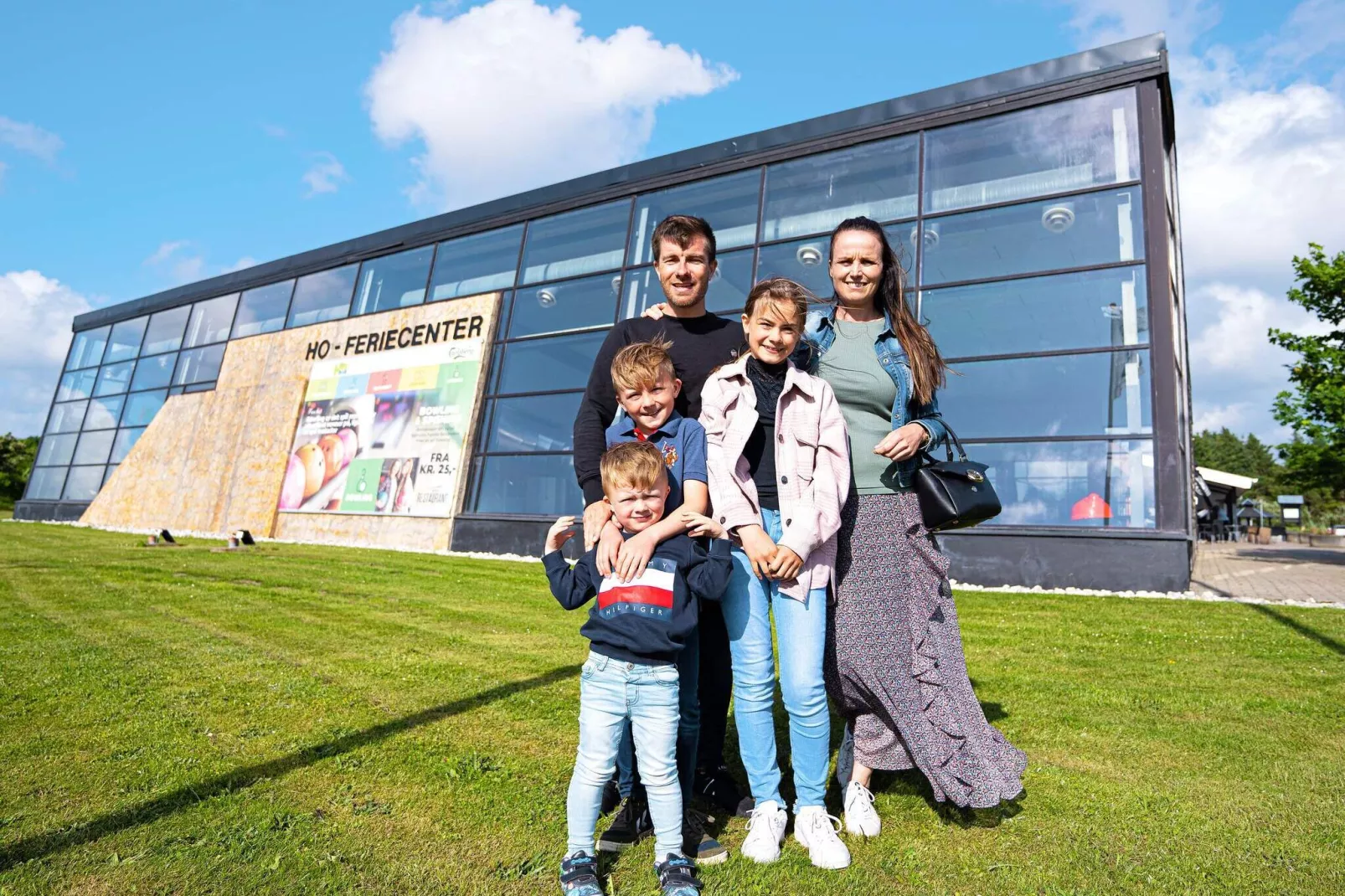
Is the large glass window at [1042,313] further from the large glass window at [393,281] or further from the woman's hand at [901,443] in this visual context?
the large glass window at [393,281]

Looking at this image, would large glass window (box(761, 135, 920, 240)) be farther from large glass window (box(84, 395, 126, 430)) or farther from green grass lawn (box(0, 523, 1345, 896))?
large glass window (box(84, 395, 126, 430))

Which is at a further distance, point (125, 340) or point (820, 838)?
point (125, 340)

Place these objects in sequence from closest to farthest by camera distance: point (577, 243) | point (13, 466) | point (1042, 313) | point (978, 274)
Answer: point (1042, 313)
point (978, 274)
point (577, 243)
point (13, 466)

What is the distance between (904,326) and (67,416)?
32408mm

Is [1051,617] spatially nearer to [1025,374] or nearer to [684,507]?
[1025,374]

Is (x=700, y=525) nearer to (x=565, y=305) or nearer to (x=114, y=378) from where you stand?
(x=565, y=305)

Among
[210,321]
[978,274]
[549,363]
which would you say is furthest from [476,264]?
[978,274]

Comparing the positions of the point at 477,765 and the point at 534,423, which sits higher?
the point at 534,423

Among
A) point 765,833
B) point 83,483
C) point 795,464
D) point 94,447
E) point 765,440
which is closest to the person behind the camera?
point 765,833

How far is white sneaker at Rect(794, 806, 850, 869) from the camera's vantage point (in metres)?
2.28

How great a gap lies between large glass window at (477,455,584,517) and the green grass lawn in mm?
8360

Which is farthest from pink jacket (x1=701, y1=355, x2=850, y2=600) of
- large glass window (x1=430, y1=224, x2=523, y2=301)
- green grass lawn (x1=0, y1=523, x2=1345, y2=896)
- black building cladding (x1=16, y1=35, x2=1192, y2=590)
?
large glass window (x1=430, y1=224, x2=523, y2=301)

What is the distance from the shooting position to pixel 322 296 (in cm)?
2055

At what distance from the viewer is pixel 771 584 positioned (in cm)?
253
